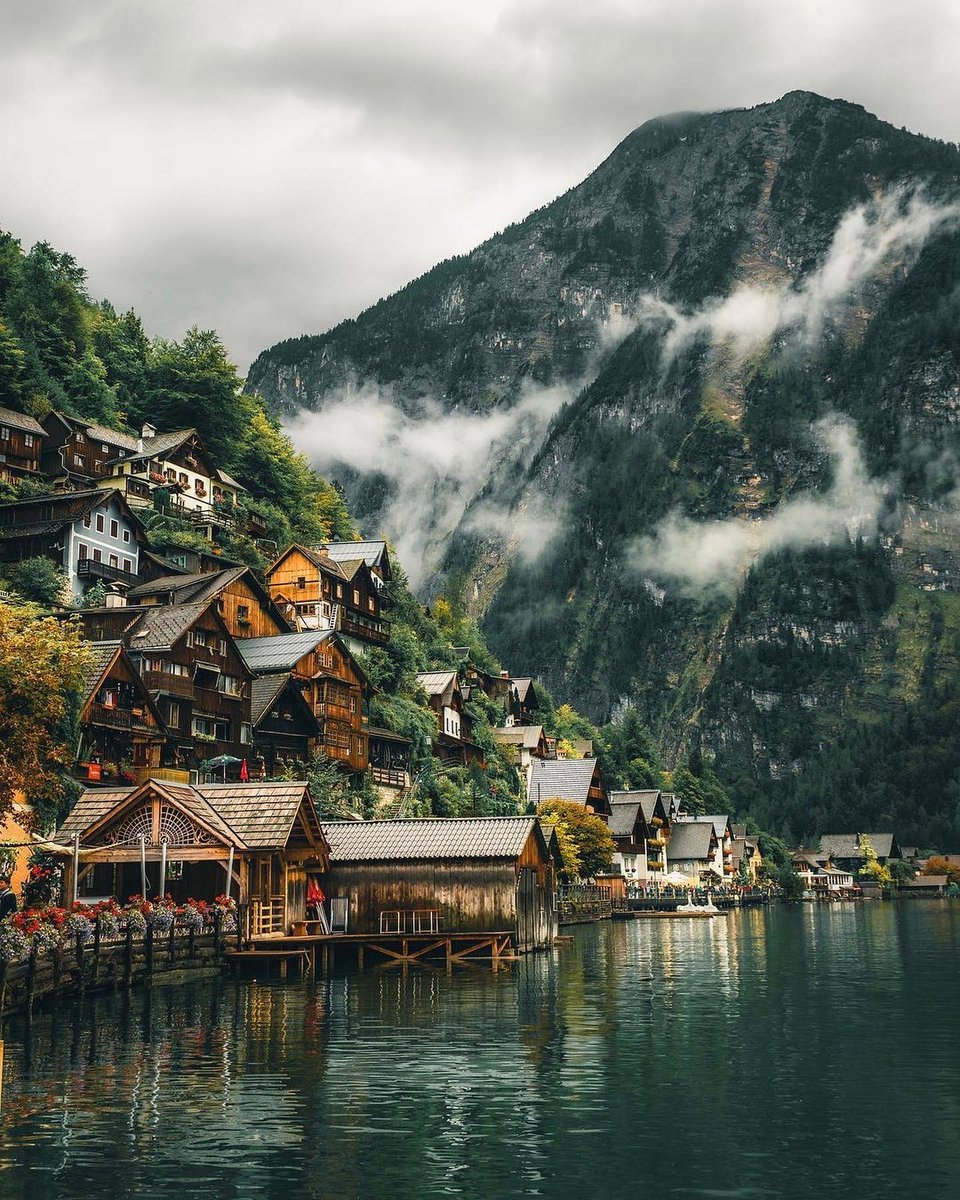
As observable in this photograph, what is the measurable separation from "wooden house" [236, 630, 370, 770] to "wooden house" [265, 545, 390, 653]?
609 inches

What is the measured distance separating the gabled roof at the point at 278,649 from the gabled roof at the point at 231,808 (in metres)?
31.2

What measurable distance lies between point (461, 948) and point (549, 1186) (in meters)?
47.9

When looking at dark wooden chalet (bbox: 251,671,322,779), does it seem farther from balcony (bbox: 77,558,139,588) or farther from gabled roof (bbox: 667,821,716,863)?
gabled roof (bbox: 667,821,716,863)

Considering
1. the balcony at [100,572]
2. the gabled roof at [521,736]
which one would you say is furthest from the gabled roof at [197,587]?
the gabled roof at [521,736]

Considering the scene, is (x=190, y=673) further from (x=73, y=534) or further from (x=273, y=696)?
(x=73, y=534)

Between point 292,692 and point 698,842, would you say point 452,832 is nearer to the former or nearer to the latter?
point 292,692

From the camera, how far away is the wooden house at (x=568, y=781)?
13975 centimetres

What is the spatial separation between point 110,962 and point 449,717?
269ft

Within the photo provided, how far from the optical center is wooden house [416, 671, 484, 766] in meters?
126

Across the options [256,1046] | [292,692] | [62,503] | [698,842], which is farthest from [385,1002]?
[698,842]

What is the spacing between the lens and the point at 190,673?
82812 millimetres

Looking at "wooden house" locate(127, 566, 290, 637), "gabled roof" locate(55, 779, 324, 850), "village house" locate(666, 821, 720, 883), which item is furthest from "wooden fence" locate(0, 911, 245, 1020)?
"village house" locate(666, 821, 720, 883)

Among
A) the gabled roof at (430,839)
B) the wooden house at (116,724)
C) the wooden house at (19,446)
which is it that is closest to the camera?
the gabled roof at (430,839)

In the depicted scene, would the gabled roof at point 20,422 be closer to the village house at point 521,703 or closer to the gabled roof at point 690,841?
the village house at point 521,703
